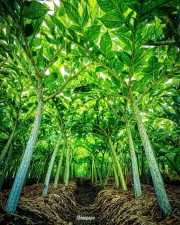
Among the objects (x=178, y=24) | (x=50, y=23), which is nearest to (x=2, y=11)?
(x=50, y=23)

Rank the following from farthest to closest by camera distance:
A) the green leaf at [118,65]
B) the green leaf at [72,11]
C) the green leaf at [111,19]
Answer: the green leaf at [118,65], the green leaf at [72,11], the green leaf at [111,19]

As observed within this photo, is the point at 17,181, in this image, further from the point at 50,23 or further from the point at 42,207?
the point at 50,23

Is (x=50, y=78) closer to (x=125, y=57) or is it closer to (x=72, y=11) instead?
(x=72, y=11)

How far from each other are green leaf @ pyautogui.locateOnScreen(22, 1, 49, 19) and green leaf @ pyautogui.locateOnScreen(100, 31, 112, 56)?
0.74 m

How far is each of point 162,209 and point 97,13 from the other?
265cm

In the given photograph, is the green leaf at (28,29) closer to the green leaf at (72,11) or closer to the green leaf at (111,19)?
the green leaf at (72,11)

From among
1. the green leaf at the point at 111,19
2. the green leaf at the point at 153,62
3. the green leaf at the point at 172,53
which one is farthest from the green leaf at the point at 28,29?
the green leaf at the point at 172,53

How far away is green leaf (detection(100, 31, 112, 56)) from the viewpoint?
188 cm

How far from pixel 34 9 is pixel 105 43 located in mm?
908

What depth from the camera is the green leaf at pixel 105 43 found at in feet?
6.18

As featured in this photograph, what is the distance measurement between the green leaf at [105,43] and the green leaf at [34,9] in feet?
2.43

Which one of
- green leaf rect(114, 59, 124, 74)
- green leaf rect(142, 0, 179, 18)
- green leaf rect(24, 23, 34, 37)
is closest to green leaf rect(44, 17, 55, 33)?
green leaf rect(24, 23, 34, 37)

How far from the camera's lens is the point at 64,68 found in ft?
10.3

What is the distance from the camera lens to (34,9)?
1.54 m
